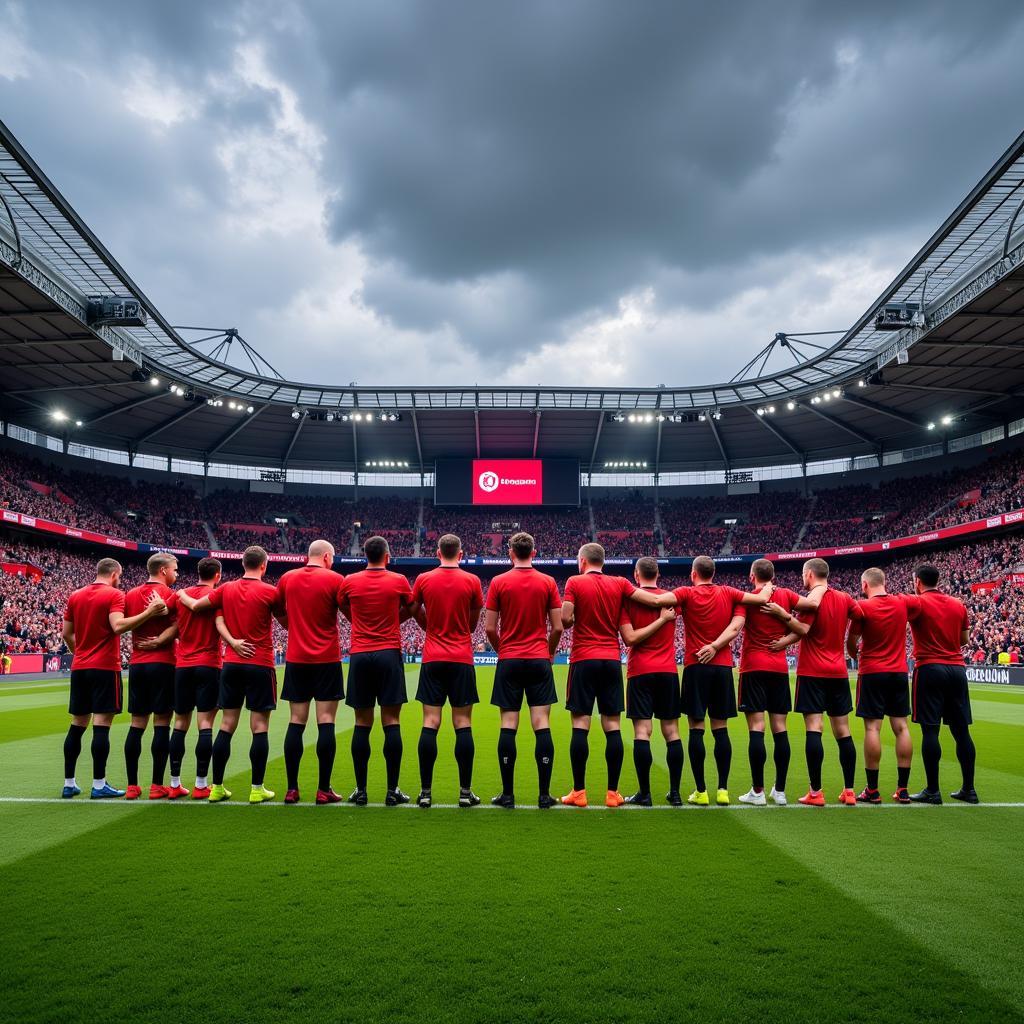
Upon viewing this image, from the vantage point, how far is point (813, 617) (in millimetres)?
6828

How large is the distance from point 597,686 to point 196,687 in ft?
13.0

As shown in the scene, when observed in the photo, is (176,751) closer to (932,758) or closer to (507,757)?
(507,757)

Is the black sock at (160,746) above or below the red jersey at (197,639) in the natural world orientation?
below

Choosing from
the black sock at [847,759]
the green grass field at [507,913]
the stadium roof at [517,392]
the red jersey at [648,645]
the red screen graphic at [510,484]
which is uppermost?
the stadium roof at [517,392]

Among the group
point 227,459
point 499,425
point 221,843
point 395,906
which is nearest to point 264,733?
point 221,843

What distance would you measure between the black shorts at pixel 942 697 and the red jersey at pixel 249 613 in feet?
21.1

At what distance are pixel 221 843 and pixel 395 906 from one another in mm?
1944

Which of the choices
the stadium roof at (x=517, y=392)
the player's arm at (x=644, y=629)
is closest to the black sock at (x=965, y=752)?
the player's arm at (x=644, y=629)

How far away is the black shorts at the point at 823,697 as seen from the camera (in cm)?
668

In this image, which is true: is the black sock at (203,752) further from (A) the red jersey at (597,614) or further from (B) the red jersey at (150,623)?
(A) the red jersey at (597,614)

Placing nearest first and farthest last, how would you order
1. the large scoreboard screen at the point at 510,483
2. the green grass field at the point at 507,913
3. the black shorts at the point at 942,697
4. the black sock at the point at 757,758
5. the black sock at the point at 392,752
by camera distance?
the green grass field at the point at 507,913
the black sock at the point at 392,752
the black sock at the point at 757,758
the black shorts at the point at 942,697
the large scoreboard screen at the point at 510,483

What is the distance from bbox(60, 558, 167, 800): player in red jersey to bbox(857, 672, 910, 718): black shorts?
696cm

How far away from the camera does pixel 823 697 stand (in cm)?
674

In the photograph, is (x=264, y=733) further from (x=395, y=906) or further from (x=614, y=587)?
(x=614, y=587)
